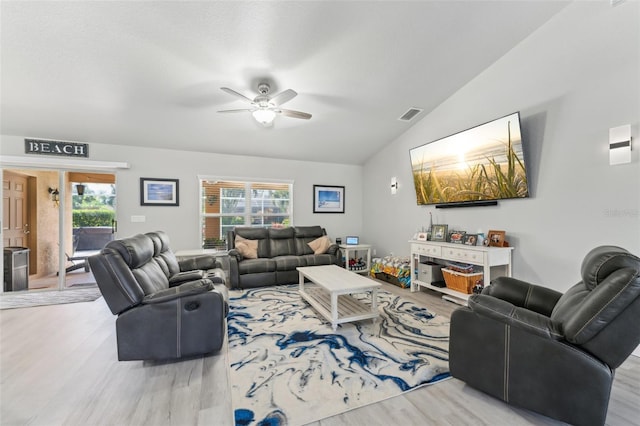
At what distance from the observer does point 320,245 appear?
16.7 feet

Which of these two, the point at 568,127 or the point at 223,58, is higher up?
the point at 223,58

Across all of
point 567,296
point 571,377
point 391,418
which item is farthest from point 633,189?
point 391,418

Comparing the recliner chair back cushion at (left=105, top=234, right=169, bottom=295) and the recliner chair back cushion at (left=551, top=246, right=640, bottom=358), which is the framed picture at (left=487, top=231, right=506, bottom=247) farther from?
the recliner chair back cushion at (left=105, top=234, right=169, bottom=295)

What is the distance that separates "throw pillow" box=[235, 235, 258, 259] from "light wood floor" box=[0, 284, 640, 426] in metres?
2.22

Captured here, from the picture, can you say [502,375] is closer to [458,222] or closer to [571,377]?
[571,377]

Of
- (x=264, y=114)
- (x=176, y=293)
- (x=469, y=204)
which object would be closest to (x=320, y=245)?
(x=469, y=204)

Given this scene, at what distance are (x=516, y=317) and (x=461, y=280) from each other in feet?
6.54

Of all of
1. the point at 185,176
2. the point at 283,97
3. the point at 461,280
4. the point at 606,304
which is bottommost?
the point at 461,280

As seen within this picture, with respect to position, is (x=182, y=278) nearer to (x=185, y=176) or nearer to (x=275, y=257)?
(x=275, y=257)

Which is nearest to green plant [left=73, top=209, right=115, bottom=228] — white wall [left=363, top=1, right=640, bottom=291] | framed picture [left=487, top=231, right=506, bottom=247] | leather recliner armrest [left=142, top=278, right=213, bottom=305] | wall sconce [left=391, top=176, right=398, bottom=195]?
leather recliner armrest [left=142, top=278, right=213, bottom=305]

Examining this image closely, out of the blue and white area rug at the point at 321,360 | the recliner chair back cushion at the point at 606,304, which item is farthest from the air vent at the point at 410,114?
the recliner chair back cushion at the point at 606,304

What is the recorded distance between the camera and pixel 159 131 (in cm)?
424

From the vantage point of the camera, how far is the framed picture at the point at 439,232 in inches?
158

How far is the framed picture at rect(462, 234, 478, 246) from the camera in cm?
351
